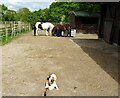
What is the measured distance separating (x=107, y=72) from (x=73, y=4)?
38.5 metres

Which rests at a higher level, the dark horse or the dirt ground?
the dark horse

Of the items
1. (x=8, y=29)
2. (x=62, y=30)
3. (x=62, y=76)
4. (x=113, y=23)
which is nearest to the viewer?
(x=62, y=76)

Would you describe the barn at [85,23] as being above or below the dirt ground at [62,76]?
above

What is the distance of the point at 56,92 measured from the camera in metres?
6.34

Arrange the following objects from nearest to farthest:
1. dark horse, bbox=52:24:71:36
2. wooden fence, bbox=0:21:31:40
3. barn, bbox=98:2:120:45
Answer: barn, bbox=98:2:120:45 → wooden fence, bbox=0:21:31:40 → dark horse, bbox=52:24:71:36

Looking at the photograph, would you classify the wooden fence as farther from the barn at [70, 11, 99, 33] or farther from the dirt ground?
the barn at [70, 11, 99, 33]

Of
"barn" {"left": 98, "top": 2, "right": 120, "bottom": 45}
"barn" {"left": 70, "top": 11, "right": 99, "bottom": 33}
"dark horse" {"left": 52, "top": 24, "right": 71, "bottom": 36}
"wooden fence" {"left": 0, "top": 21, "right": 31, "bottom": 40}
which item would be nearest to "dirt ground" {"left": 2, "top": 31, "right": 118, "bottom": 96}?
"barn" {"left": 98, "top": 2, "right": 120, "bottom": 45}

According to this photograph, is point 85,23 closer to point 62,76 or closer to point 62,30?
point 62,30

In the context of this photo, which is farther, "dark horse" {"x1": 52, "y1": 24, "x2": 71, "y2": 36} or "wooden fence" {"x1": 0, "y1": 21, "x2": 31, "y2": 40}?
"dark horse" {"x1": 52, "y1": 24, "x2": 71, "y2": 36}

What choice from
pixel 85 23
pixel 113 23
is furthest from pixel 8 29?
pixel 85 23

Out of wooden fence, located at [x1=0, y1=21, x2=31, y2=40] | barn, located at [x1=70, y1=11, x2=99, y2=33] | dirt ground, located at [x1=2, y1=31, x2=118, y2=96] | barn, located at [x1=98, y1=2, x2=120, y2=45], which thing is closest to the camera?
dirt ground, located at [x1=2, y1=31, x2=118, y2=96]

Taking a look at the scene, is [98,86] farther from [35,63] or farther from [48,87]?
[35,63]

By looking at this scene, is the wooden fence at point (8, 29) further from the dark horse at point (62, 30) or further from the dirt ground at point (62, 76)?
the dirt ground at point (62, 76)

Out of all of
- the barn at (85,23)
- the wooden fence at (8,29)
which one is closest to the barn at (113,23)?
the wooden fence at (8,29)
